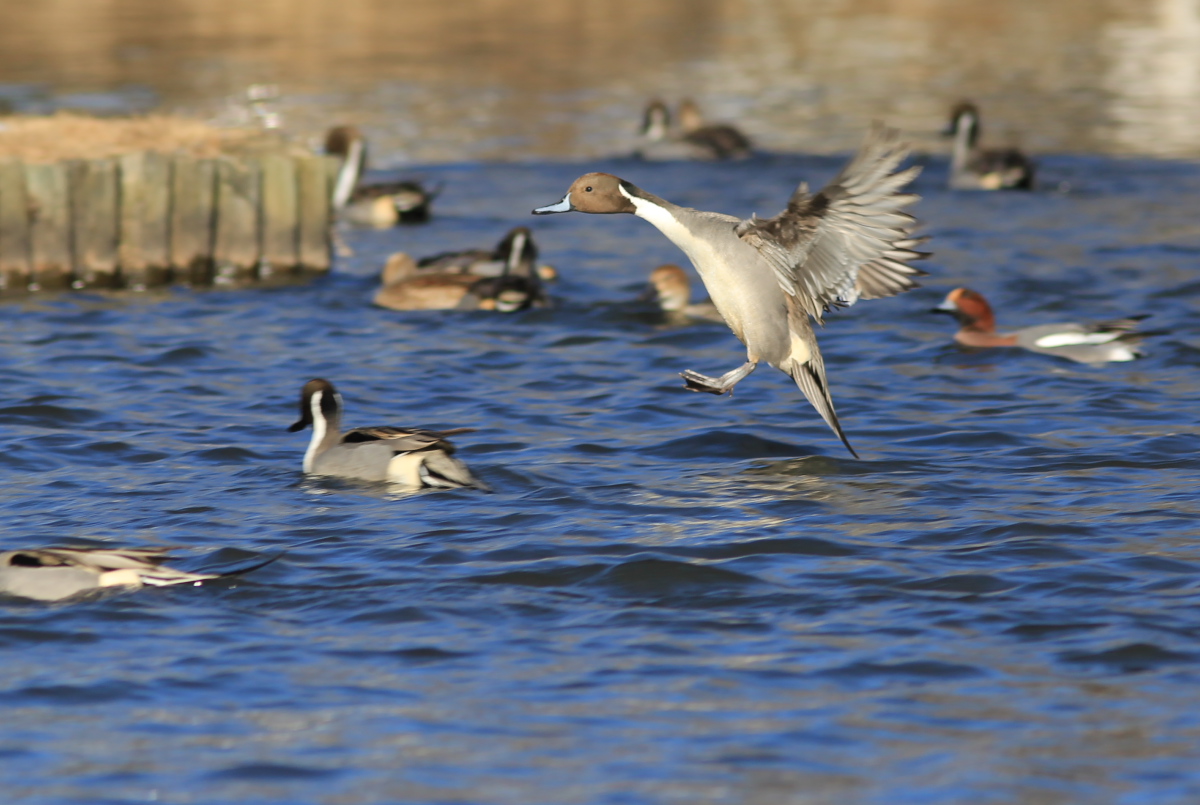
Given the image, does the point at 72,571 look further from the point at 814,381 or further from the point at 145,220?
the point at 145,220

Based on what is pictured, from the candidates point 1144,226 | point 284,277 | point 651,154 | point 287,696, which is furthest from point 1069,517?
point 651,154

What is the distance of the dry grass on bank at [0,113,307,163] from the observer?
54.0ft

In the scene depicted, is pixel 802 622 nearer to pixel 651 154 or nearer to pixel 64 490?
pixel 64 490

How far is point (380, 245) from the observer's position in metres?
19.8

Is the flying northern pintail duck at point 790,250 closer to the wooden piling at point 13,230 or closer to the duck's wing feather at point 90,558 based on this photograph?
the duck's wing feather at point 90,558

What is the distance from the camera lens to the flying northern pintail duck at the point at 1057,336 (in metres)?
13.4

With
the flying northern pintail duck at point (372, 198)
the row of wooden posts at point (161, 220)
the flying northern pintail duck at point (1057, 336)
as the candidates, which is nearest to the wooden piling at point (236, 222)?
the row of wooden posts at point (161, 220)

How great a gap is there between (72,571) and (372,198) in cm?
1372

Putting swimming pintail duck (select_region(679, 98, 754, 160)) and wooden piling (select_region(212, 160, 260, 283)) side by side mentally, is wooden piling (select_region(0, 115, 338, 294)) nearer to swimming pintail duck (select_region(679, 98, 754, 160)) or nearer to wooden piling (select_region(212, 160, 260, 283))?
wooden piling (select_region(212, 160, 260, 283))

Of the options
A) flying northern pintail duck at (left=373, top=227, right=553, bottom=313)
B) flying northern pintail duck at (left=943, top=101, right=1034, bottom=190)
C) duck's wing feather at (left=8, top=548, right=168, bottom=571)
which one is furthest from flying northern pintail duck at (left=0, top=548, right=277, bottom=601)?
flying northern pintail duck at (left=943, top=101, right=1034, bottom=190)

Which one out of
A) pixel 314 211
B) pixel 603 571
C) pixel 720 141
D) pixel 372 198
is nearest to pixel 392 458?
pixel 603 571

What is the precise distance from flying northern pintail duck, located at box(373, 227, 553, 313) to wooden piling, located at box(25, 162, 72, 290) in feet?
9.84

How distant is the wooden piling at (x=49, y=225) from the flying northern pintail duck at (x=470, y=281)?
300cm

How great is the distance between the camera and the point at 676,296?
15.4 m
